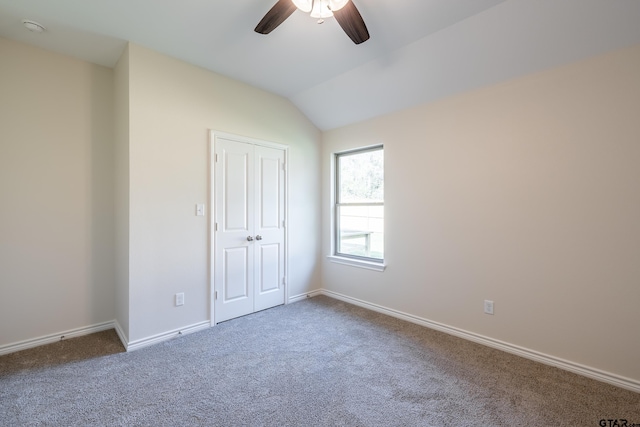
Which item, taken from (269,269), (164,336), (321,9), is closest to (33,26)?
(321,9)

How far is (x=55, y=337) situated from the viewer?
2.63 meters

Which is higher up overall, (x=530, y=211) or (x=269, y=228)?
(x=530, y=211)

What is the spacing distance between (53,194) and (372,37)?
10.6ft

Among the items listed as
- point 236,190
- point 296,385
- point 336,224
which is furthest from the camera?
point 336,224

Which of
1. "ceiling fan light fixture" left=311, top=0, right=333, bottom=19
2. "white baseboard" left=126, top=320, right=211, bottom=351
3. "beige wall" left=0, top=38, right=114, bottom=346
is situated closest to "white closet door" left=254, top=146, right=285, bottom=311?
"white baseboard" left=126, top=320, right=211, bottom=351

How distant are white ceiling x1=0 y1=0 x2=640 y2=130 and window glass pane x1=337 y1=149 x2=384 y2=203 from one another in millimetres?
766

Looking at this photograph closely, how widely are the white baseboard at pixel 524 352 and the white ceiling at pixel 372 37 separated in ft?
7.65

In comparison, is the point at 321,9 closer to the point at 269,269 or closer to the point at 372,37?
the point at 372,37

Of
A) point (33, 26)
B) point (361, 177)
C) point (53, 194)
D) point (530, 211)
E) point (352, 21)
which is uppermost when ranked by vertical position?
point (33, 26)

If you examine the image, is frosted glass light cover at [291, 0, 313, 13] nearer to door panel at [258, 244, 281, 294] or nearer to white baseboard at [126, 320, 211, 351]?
door panel at [258, 244, 281, 294]

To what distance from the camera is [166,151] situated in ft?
8.80

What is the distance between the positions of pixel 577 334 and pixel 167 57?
425 cm

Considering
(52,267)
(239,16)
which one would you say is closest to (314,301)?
(52,267)

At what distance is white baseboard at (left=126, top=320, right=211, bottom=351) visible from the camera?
2.48 m
